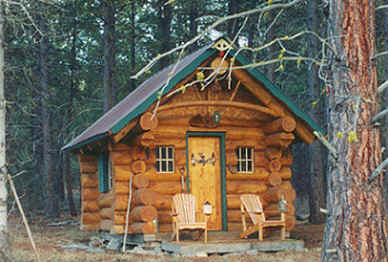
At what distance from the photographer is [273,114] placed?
12.2 meters

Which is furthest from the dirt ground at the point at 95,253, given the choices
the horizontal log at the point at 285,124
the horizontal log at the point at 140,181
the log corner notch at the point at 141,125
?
the horizontal log at the point at 285,124

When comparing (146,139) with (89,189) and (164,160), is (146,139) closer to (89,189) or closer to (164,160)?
(164,160)

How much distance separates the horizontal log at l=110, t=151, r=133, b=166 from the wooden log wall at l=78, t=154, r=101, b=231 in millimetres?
3513

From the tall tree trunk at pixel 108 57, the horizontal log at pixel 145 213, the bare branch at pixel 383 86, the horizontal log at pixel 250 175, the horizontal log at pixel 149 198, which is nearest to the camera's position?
the bare branch at pixel 383 86

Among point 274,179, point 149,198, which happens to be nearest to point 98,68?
point 274,179

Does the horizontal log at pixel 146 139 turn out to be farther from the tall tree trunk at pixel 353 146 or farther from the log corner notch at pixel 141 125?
the tall tree trunk at pixel 353 146

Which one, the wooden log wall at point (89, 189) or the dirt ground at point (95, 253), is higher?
the wooden log wall at point (89, 189)

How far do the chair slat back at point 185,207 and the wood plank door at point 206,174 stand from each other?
2.89 ft

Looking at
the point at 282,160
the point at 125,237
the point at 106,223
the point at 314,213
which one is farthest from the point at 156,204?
the point at 314,213

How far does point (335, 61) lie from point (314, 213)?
36.8ft

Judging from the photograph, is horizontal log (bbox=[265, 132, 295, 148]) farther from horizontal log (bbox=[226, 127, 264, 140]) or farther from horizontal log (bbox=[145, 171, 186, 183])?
horizontal log (bbox=[145, 171, 186, 183])

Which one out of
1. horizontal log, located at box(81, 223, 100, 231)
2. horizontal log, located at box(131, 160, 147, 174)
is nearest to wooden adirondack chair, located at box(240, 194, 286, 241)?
horizontal log, located at box(131, 160, 147, 174)

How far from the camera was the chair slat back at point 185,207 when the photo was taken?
1123cm

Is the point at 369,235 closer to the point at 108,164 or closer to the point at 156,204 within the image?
the point at 156,204
